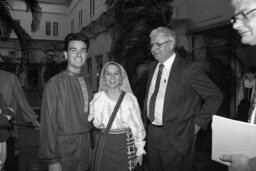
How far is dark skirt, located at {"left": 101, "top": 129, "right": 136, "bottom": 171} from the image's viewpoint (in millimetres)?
2727

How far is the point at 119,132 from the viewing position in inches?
108

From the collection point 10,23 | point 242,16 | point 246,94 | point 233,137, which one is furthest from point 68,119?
point 246,94

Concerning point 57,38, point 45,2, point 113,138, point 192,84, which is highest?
point 45,2

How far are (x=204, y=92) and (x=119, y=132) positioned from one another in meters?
1.06

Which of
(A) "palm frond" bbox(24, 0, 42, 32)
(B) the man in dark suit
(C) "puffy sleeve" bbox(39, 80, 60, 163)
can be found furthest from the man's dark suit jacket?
(A) "palm frond" bbox(24, 0, 42, 32)

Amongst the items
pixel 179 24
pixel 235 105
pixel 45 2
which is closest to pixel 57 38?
pixel 45 2

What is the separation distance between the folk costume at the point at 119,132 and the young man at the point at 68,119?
0.52 ft

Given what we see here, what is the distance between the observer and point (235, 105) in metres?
6.05

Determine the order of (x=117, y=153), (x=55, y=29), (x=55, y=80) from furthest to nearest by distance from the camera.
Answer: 1. (x=55, y=29)
2. (x=117, y=153)
3. (x=55, y=80)

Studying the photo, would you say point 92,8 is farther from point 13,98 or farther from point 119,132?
point 119,132

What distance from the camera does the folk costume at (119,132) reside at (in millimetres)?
2730

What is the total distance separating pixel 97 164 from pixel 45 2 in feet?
87.6

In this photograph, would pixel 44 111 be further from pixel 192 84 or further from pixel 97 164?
pixel 192 84

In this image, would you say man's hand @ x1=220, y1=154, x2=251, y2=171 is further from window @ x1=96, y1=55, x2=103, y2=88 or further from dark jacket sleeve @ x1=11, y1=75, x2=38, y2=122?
window @ x1=96, y1=55, x2=103, y2=88
